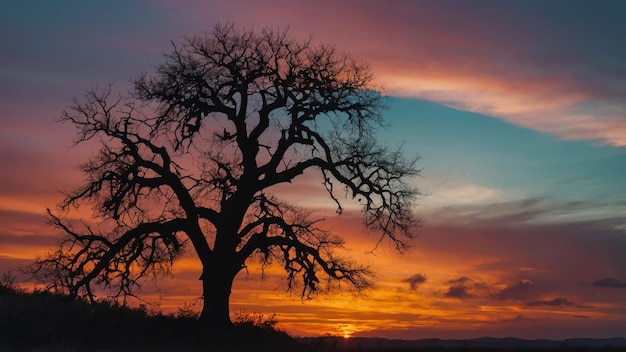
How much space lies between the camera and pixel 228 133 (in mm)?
36844

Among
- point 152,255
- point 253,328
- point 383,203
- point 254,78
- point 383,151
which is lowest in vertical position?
point 253,328

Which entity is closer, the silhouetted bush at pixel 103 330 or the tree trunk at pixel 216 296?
the silhouetted bush at pixel 103 330

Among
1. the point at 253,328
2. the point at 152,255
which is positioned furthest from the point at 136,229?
the point at 253,328

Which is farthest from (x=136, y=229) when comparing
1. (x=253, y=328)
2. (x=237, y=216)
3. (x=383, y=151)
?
(x=383, y=151)

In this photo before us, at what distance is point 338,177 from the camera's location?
36375 millimetres

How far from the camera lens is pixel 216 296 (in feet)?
114

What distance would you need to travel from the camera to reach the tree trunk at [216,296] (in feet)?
114

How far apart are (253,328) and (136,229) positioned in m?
6.58

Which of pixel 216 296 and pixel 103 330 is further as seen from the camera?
pixel 216 296

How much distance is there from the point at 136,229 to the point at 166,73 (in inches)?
277

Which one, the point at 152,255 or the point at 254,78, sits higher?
the point at 254,78

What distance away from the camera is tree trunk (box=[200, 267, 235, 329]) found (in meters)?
34.7

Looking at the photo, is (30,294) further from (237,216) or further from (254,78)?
(254,78)

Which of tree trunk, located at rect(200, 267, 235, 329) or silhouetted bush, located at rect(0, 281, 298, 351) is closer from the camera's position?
silhouetted bush, located at rect(0, 281, 298, 351)
